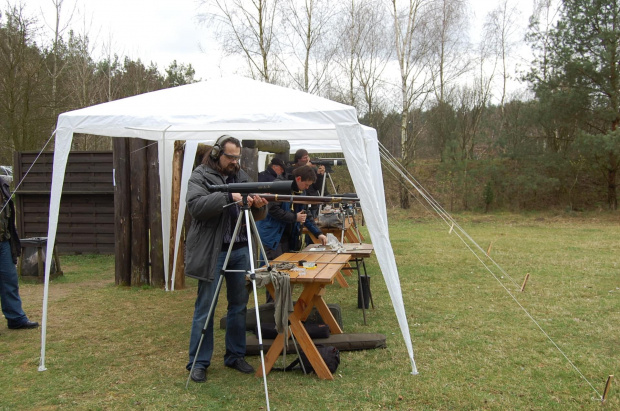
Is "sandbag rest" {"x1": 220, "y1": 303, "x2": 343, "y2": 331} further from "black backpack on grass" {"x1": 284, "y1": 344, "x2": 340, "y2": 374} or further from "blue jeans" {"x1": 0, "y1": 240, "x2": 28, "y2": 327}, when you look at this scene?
"blue jeans" {"x1": 0, "y1": 240, "x2": 28, "y2": 327}

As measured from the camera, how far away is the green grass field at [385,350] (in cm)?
347

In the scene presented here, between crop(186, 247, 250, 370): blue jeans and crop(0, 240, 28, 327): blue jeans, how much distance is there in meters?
2.33

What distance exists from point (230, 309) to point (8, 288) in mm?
2575

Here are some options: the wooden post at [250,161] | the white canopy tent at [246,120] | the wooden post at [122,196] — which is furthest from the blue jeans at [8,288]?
the wooden post at [250,161]

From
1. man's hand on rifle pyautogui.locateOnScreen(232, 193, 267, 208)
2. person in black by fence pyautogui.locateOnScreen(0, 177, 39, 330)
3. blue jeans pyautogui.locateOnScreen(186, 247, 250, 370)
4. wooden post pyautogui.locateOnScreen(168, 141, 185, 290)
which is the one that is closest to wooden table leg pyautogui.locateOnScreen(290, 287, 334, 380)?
blue jeans pyautogui.locateOnScreen(186, 247, 250, 370)

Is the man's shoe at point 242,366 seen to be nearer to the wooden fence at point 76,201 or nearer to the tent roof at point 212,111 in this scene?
the tent roof at point 212,111

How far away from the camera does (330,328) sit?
4.77 meters

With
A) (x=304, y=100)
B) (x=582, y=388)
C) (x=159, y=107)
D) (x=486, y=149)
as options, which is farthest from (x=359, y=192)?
(x=486, y=149)

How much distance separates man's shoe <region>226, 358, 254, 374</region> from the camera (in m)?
3.93

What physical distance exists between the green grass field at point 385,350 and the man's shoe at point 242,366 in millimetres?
58

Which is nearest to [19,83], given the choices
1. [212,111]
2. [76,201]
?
[76,201]

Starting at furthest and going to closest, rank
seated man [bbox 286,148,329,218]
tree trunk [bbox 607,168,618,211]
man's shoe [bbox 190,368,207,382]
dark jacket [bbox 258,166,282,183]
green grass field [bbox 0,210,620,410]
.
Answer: tree trunk [bbox 607,168,618,211], seated man [bbox 286,148,329,218], dark jacket [bbox 258,166,282,183], man's shoe [bbox 190,368,207,382], green grass field [bbox 0,210,620,410]

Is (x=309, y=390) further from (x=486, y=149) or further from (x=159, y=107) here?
(x=486, y=149)

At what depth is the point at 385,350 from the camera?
14.4ft
